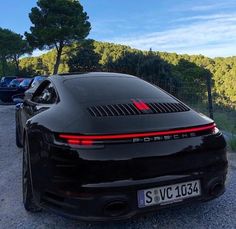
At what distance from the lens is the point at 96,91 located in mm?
3617

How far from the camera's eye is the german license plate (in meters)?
2.88

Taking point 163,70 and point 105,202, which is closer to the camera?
point 105,202

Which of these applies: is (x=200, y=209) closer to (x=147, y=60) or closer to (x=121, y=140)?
(x=121, y=140)

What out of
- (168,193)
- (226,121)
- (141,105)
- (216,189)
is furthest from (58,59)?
(168,193)

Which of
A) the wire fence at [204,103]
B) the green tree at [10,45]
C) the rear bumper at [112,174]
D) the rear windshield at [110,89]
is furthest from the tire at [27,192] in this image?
the green tree at [10,45]

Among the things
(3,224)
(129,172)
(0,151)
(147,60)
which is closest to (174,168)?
(129,172)

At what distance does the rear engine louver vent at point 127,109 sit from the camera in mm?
3109

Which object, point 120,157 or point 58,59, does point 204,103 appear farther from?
point 58,59

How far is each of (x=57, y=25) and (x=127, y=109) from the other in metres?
38.9

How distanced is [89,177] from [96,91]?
1.07 metres

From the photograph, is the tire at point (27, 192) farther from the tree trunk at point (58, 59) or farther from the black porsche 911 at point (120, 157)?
the tree trunk at point (58, 59)

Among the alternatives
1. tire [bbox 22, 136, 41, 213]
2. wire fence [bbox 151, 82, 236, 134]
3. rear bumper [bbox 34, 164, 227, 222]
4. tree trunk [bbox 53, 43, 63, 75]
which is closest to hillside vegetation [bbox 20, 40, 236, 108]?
wire fence [bbox 151, 82, 236, 134]

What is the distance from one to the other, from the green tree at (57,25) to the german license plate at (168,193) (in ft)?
123

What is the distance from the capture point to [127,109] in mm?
3211
